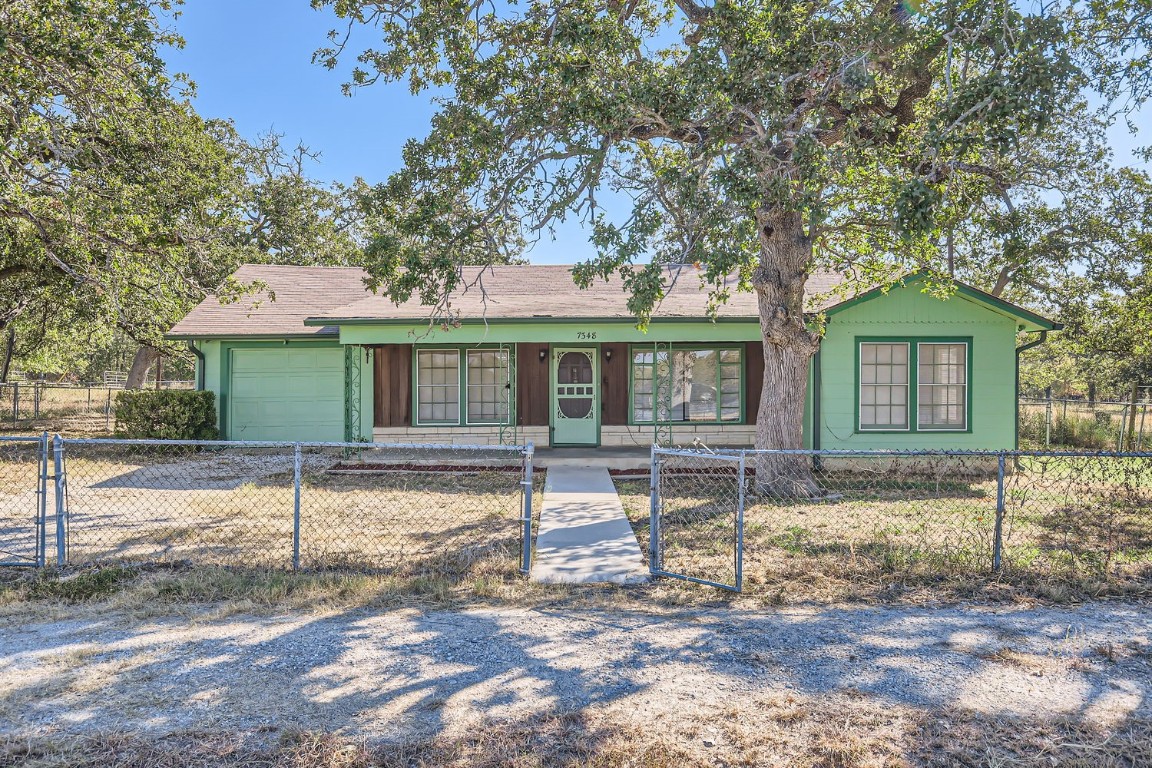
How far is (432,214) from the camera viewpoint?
811 cm

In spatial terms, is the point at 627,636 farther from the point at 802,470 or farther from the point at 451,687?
the point at 802,470

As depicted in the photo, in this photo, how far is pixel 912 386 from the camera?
12547mm

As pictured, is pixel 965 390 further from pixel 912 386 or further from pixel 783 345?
pixel 783 345

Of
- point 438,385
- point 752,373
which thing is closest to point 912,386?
point 752,373

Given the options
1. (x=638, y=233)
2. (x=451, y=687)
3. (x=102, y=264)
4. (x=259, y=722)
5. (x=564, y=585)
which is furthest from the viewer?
(x=102, y=264)

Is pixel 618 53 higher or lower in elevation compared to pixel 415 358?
higher

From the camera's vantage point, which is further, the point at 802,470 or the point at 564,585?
the point at 802,470

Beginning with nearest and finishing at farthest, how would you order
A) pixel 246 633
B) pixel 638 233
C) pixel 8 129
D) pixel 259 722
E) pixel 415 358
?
pixel 259 722
pixel 246 633
pixel 638 233
pixel 8 129
pixel 415 358

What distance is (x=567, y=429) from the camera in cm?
1409

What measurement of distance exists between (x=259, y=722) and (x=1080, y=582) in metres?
6.31

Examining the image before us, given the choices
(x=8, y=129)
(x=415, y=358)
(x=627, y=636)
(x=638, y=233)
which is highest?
(x=8, y=129)

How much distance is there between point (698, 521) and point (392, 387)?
25.6 feet

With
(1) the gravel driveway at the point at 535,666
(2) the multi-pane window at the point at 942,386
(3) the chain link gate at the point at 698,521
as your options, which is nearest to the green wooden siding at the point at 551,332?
(3) the chain link gate at the point at 698,521

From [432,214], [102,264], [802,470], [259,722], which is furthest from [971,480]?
[102,264]
